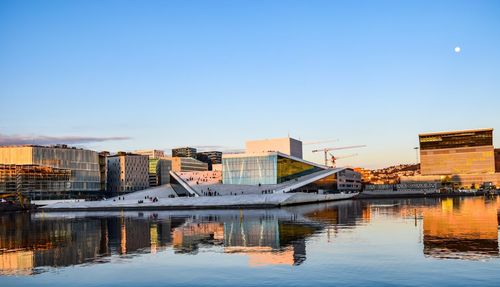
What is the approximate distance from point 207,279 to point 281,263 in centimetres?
462

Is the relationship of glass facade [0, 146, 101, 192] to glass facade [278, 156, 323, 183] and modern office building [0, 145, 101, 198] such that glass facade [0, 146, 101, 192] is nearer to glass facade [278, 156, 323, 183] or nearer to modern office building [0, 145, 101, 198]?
modern office building [0, 145, 101, 198]

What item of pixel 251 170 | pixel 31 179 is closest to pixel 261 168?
pixel 251 170

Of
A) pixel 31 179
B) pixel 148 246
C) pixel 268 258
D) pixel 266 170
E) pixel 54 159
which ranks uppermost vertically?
pixel 54 159

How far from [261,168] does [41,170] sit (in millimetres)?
82790

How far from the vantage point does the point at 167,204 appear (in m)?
115

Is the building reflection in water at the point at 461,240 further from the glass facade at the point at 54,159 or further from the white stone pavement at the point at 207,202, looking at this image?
the glass facade at the point at 54,159

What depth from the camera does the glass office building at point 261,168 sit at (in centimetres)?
14075

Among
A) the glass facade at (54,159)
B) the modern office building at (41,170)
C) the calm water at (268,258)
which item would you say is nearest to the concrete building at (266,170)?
the modern office building at (41,170)

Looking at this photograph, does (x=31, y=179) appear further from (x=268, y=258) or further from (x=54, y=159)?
(x=268, y=258)

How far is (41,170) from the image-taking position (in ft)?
598

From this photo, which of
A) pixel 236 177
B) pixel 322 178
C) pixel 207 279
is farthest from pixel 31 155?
pixel 207 279

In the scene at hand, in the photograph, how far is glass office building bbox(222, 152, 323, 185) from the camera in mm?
140750

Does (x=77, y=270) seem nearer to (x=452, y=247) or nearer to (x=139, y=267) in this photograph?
(x=139, y=267)

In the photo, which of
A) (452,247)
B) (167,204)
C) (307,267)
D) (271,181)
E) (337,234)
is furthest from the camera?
(271,181)
